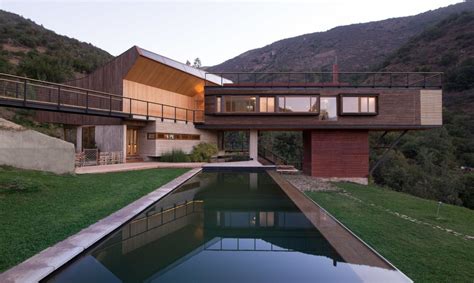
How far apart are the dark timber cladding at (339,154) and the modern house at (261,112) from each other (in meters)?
0.06

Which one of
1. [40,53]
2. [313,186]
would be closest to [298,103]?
[313,186]

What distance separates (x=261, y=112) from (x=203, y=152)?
474 cm

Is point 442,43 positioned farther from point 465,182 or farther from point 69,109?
point 69,109

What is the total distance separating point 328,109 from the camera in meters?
19.1

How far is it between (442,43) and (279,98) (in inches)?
2338

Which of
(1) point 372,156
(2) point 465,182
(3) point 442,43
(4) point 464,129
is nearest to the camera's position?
(2) point 465,182

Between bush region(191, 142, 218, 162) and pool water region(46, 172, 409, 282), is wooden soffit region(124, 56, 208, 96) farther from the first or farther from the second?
pool water region(46, 172, 409, 282)

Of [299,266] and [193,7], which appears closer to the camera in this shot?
[299,266]

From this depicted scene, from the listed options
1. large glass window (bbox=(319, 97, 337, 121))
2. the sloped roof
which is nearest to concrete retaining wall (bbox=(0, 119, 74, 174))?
the sloped roof

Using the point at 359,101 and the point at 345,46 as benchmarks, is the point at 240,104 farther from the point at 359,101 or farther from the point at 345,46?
the point at 345,46

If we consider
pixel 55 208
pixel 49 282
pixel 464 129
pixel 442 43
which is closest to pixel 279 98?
pixel 55 208

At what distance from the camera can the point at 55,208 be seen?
6.55 meters

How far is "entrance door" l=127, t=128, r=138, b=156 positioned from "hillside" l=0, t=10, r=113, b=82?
1742 cm

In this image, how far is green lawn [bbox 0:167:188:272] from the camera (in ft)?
14.7
